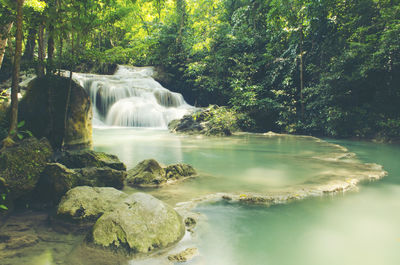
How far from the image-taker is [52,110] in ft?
22.4

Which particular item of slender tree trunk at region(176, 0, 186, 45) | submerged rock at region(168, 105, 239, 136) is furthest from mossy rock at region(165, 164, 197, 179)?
slender tree trunk at region(176, 0, 186, 45)

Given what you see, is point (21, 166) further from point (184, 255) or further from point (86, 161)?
point (184, 255)

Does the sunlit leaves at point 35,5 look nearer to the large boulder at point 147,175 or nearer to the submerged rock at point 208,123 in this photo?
the large boulder at point 147,175

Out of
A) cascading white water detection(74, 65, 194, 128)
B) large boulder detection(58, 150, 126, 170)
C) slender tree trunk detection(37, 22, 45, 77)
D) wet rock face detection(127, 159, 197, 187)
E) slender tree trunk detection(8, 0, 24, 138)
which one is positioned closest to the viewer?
slender tree trunk detection(8, 0, 24, 138)

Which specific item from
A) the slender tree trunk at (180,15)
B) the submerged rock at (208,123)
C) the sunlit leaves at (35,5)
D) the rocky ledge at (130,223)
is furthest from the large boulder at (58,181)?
the slender tree trunk at (180,15)

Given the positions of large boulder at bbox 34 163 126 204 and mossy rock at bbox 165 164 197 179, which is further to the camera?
mossy rock at bbox 165 164 197 179

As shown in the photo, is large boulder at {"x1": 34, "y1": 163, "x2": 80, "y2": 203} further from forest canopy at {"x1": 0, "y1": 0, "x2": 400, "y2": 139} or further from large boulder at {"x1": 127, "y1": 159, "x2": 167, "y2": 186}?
forest canopy at {"x1": 0, "y1": 0, "x2": 400, "y2": 139}

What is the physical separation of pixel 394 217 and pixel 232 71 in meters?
14.5

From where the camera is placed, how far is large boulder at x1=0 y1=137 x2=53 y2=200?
11.0 feet

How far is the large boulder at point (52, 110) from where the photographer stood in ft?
21.4

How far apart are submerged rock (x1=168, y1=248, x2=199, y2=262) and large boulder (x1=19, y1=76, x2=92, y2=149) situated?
5321 millimetres

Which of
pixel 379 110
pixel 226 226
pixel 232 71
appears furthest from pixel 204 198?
pixel 232 71

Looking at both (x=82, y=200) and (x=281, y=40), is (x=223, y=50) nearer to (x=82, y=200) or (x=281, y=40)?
(x=281, y=40)

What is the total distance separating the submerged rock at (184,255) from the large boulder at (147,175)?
2.24 m
